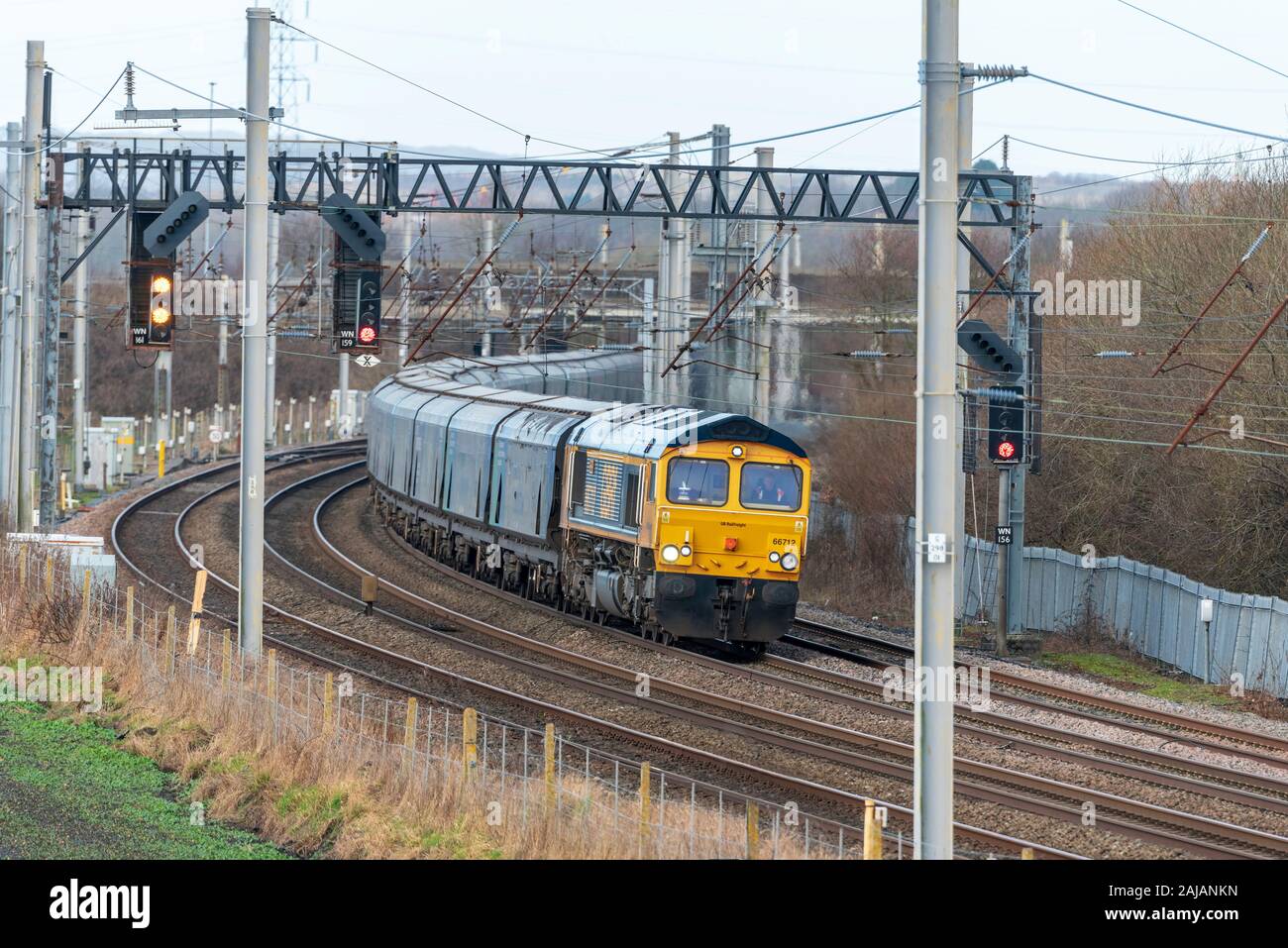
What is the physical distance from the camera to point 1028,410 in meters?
24.9

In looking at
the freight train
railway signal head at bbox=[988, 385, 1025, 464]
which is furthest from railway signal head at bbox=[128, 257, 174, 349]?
railway signal head at bbox=[988, 385, 1025, 464]

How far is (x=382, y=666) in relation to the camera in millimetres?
21109

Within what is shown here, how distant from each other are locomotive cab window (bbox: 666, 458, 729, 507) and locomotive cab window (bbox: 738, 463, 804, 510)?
11.3 inches

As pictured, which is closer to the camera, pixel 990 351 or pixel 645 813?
pixel 645 813

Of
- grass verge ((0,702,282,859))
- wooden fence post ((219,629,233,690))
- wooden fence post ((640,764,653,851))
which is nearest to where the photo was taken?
wooden fence post ((640,764,653,851))

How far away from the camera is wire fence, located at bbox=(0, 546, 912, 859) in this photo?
11.4 meters

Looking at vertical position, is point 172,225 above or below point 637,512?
above

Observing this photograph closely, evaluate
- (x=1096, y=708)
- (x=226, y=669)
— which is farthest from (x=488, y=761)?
(x=1096, y=708)

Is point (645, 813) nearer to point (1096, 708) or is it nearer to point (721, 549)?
point (721, 549)

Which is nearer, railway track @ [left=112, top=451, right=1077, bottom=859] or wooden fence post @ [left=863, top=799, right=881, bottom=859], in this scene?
wooden fence post @ [left=863, top=799, right=881, bottom=859]

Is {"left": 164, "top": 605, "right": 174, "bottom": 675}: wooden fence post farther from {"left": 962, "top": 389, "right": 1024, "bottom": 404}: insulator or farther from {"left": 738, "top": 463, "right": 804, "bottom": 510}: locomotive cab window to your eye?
{"left": 962, "top": 389, "right": 1024, "bottom": 404}: insulator

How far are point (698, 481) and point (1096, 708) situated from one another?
5.76 meters
